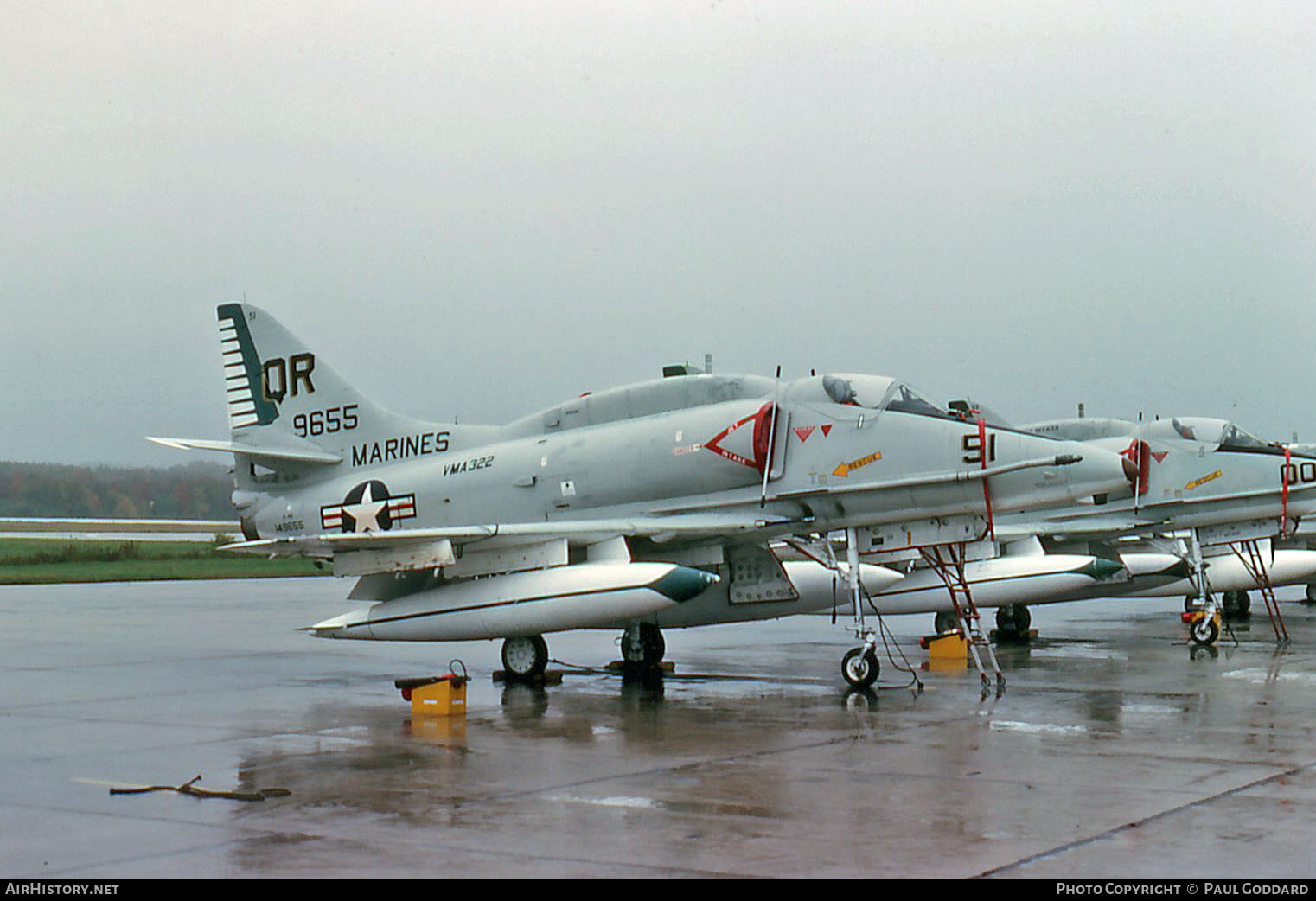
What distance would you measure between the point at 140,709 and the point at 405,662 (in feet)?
15.9

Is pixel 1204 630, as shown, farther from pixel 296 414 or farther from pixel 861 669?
pixel 296 414

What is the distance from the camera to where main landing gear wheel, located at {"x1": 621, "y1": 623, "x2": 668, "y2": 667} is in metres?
14.7

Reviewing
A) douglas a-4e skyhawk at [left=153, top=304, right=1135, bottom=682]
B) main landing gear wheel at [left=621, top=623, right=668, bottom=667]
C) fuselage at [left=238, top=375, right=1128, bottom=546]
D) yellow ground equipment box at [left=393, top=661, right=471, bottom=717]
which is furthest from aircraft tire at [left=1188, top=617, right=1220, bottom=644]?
yellow ground equipment box at [left=393, top=661, right=471, bottom=717]

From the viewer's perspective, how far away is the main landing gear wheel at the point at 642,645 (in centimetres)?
1473

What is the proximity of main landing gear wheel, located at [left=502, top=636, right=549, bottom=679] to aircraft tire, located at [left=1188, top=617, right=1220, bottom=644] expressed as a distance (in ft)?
28.7

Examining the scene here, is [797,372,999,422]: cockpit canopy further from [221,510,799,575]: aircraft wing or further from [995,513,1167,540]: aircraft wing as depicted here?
[995,513,1167,540]: aircraft wing

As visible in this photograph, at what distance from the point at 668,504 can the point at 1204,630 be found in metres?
7.99

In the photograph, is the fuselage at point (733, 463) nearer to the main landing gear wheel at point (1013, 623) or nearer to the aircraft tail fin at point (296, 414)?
the aircraft tail fin at point (296, 414)

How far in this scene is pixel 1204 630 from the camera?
1792cm

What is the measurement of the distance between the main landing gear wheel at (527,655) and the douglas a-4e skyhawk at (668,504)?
2cm

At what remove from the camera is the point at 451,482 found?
15.1 m

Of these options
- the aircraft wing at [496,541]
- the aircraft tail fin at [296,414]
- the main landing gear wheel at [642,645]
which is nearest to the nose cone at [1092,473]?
the aircraft wing at [496,541]

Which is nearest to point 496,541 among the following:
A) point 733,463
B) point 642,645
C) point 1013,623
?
point 642,645
